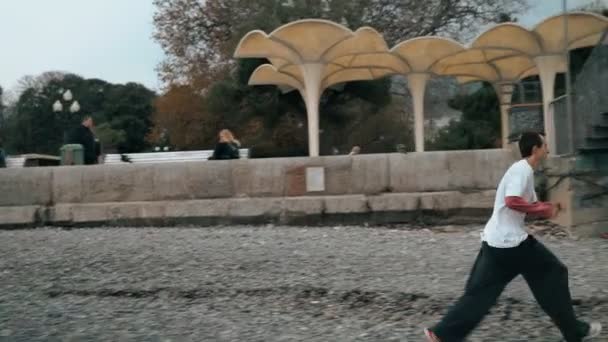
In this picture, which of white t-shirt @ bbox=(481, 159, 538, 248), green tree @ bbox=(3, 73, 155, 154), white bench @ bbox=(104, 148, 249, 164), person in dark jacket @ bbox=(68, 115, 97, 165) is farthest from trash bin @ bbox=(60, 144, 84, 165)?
green tree @ bbox=(3, 73, 155, 154)

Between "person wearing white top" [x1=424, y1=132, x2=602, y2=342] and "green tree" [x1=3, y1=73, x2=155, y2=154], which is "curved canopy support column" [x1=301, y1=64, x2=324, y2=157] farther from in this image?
"green tree" [x1=3, y1=73, x2=155, y2=154]

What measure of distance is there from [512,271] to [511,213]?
0.42m

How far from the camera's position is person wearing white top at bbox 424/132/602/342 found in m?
5.03

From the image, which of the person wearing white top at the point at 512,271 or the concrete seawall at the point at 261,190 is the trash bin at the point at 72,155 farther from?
the person wearing white top at the point at 512,271

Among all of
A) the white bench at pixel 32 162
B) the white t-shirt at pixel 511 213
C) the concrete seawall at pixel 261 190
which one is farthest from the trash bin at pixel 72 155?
the white t-shirt at pixel 511 213

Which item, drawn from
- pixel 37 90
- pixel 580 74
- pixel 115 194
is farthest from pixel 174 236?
pixel 37 90

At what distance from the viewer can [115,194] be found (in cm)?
1307

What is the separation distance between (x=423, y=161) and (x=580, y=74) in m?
2.98

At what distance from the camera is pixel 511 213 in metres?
5.09

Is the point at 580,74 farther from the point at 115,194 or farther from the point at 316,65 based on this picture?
the point at 316,65

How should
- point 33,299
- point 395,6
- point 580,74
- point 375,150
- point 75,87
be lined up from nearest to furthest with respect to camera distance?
1. point 33,299
2. point 580,74
3. point 395,6
4. point 375,150
5. point 75,87

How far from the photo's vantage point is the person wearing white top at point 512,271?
16.5 ft

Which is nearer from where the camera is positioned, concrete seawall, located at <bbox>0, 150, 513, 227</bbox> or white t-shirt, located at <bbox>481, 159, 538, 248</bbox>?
white t-shirt, located at <bbox>481, 159, 538, 248</bbox>

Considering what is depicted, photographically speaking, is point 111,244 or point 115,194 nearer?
point 111,244
